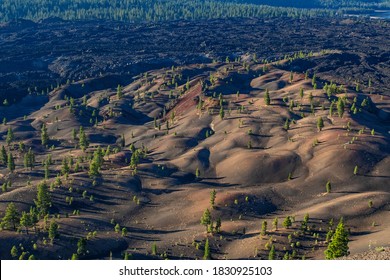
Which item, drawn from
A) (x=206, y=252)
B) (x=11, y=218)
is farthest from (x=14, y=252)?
(x=206, y=252)

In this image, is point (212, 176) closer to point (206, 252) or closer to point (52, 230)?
point (206, 252)

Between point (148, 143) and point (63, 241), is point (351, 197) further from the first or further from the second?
point (148, 143)

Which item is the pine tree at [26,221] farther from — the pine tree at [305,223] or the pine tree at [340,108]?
the pine tree at [340,108]

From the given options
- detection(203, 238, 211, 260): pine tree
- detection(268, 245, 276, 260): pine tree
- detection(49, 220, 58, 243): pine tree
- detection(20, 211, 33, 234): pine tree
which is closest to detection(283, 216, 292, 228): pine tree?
detection(268, 245, 276, 260): pine tree

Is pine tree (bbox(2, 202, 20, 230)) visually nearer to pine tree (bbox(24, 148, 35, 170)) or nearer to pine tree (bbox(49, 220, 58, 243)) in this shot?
pine tree (bbox(49, 220, 58, 243))
